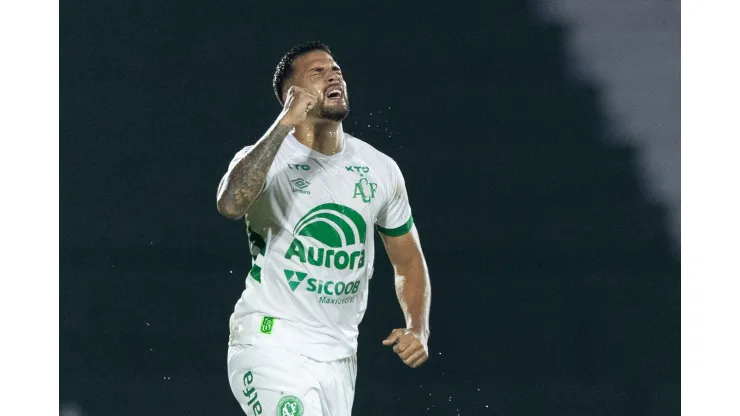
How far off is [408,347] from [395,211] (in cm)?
48

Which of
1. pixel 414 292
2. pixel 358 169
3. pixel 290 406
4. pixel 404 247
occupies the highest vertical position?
pixel 358 169

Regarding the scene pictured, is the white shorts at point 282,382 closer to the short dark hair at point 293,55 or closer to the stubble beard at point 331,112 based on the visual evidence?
the stubble beard at point 331,112

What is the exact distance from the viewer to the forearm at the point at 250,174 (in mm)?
2789

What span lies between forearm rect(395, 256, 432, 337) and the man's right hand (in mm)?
728

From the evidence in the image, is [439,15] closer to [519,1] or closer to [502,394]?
[519,1]

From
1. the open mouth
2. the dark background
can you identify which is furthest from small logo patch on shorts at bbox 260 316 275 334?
the dark background

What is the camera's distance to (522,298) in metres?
4.18

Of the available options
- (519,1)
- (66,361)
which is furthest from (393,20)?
(66,361)

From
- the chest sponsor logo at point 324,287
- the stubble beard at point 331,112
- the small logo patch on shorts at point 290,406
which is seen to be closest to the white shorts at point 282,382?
the small logo patch on shorts at point 290,406

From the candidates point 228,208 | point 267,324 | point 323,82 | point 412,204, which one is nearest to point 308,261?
point 267,324

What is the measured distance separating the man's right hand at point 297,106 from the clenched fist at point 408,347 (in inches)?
27.9

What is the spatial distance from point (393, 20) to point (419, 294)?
4.56 ft

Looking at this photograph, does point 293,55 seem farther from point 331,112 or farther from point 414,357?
point 414,357

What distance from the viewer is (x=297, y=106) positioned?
2854 millimetres
